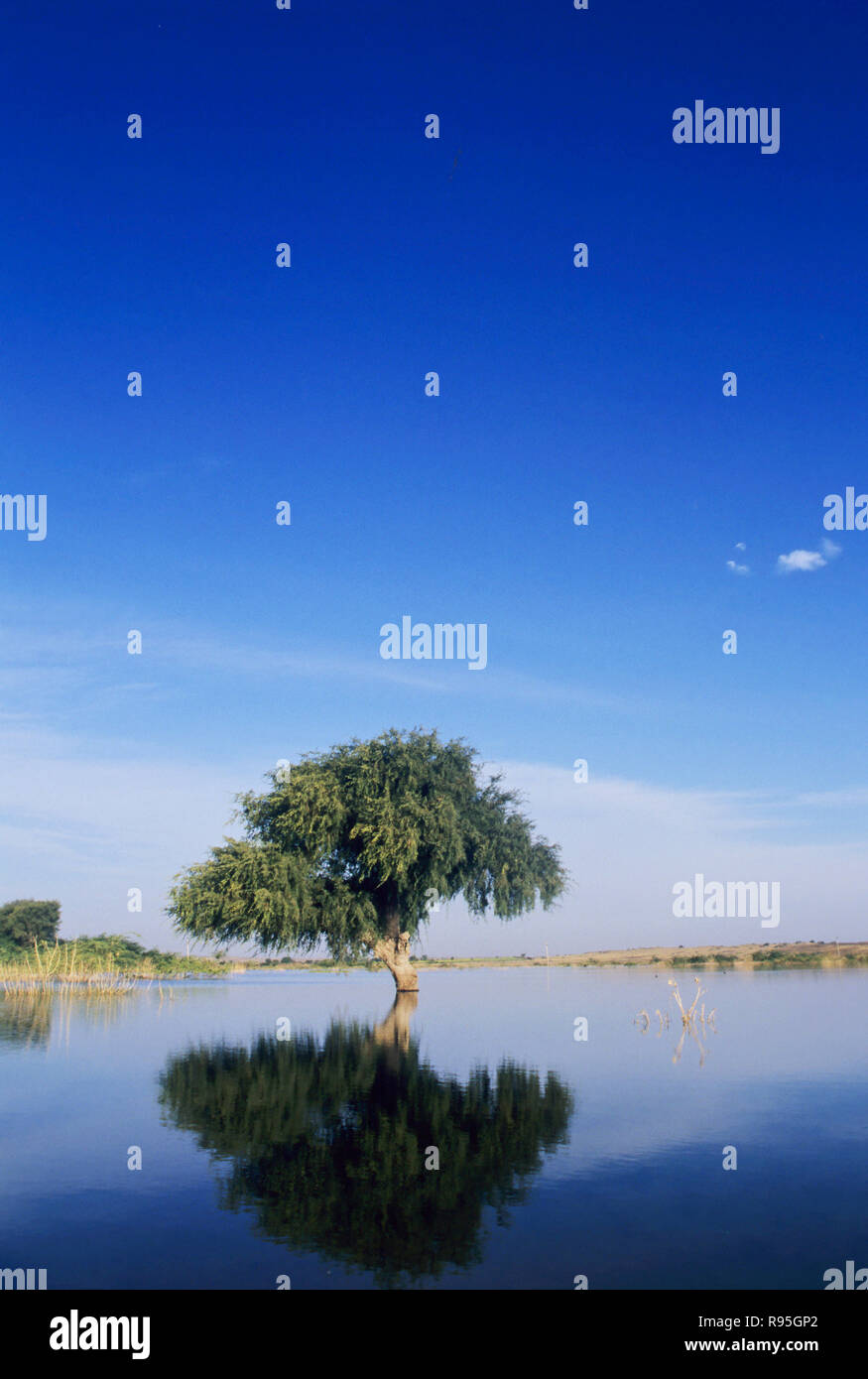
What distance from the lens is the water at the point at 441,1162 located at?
9.51 metres

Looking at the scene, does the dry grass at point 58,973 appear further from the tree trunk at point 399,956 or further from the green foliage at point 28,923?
the green foliage at point 28,923

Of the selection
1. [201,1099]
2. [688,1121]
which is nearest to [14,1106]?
[201,1099]

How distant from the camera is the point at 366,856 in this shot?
46.6m

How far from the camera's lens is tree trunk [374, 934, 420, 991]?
5197 centimetres

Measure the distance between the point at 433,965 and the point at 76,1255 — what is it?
452ft

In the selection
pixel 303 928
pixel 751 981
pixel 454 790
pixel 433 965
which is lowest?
pixel 433 965

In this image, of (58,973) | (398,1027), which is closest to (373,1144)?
(398,1027)

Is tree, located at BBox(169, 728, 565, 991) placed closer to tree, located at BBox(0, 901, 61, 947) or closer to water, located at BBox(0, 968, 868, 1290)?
water, located at BBox(0, 968, 868, 1290)

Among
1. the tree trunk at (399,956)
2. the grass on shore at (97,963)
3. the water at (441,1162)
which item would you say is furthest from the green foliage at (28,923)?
the water at (441,1162)

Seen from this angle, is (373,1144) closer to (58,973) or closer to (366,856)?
(366,856)

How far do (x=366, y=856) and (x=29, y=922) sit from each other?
7508cm
